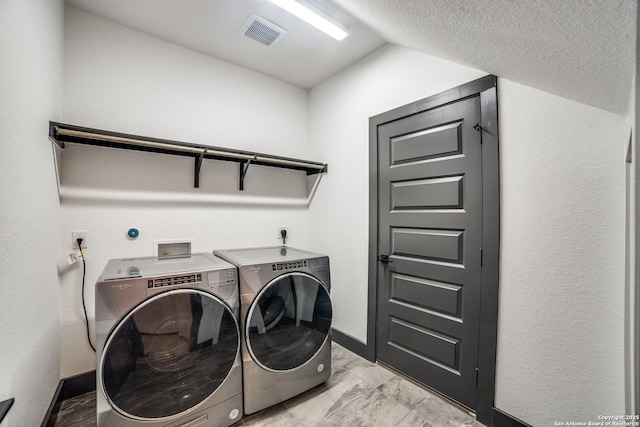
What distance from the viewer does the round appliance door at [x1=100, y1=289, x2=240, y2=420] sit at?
1.18 metres

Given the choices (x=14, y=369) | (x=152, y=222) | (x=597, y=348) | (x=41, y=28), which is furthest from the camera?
(x=152, y=222)

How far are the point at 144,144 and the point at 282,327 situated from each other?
152 cm

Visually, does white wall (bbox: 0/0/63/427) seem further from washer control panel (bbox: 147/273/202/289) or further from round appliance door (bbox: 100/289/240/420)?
washer control panel (bbox: 147/273/202/289)

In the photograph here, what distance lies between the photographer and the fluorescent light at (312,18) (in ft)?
5.20

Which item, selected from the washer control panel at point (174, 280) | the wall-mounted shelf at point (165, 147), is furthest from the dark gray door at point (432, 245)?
the washer control panel at point (174, 280)

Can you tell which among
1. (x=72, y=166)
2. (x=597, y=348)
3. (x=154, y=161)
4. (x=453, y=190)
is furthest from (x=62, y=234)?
(x=597, y=348)

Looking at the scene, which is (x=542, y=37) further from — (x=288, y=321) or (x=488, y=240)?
(x=288, y=321)

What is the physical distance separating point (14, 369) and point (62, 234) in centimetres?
95

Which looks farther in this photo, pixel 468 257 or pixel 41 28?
pixel 468 257

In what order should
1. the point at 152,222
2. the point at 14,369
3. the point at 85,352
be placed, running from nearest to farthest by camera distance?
the point at 14,369 < the point at 85,352 < the point at 152,222

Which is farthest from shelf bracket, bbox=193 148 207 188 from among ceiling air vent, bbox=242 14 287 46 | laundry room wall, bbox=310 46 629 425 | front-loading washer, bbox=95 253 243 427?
laundry room wall, bbox=310 46 629 425

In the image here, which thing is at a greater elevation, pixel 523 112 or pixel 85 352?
pixel 523 112

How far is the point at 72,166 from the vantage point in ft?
5.67

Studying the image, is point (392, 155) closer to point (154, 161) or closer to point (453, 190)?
point (453, 190)
